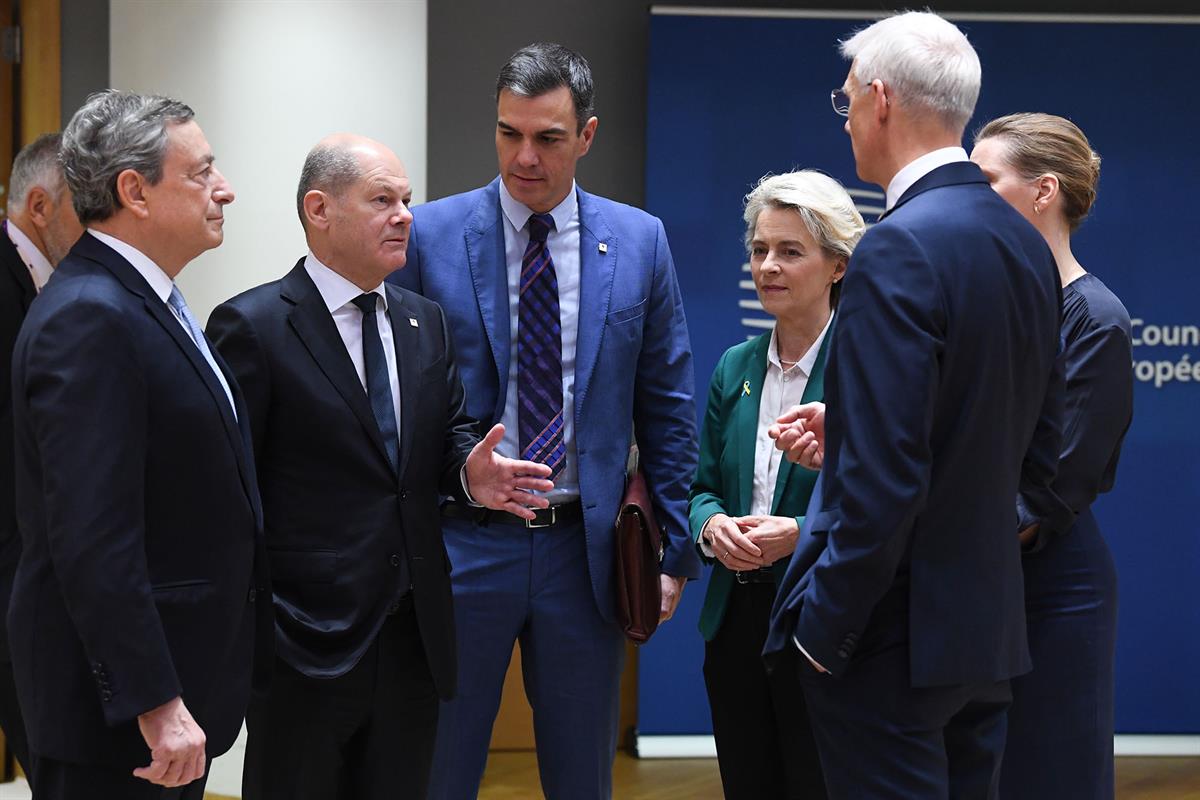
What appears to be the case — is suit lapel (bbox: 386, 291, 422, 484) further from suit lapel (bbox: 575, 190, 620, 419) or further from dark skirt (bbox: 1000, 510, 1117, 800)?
dark skirt (bbox: 1000, 510, 1117, 800)

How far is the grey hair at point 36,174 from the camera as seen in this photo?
10.9 ft

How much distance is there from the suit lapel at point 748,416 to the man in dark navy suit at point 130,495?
118 centimetres

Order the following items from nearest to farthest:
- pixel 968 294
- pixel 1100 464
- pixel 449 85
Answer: pixel 968 294
pixel 1100 464
pixel 449 85

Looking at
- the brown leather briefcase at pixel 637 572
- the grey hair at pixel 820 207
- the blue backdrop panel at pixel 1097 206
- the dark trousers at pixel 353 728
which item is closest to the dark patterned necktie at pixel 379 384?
the dark trousers at pixel 353 728

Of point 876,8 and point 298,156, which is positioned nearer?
point 298,156

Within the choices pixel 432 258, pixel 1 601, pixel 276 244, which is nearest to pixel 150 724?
pixel 1 601

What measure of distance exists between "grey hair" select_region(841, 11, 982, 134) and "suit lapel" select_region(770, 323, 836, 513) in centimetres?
76

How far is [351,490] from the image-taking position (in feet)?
8.34

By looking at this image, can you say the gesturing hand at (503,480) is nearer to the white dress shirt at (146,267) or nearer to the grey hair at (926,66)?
the white dress shirt at (146,267)

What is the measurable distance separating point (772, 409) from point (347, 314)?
985 mm

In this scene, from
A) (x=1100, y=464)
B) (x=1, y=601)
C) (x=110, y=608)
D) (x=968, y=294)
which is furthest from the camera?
(x=1, y=601)

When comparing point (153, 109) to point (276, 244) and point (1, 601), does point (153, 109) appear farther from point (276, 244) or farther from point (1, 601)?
point (276, 244)

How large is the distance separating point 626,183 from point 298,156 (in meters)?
1.46

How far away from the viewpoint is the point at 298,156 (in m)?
4.63
